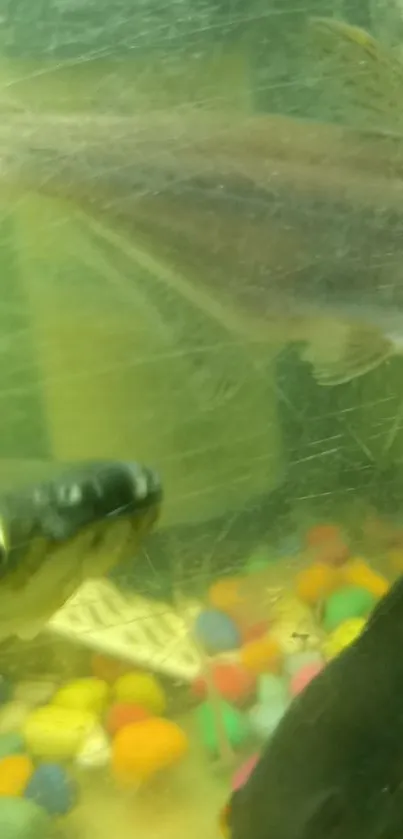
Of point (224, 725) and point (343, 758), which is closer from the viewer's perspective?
point (343, 758)

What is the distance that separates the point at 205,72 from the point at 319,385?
9.6 inches

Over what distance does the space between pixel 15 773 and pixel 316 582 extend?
0.83 feet

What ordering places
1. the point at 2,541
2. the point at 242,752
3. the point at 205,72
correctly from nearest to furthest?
the point at 2,541
the point at 242,752
the point at 205,72

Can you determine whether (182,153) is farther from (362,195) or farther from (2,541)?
(2,541)

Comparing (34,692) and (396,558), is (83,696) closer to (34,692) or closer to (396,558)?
(34,692)

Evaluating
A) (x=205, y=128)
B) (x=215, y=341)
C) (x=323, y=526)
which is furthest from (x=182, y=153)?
(x=323, y=526)

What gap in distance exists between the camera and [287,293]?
622 millimetres

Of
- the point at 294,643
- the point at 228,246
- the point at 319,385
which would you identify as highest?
the point at 228,246

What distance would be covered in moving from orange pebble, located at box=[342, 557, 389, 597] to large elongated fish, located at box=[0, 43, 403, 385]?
0.18 meters

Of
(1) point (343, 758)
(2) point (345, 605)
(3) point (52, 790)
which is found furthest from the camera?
(2) point (345, 605)

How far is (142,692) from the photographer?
573 millimetres

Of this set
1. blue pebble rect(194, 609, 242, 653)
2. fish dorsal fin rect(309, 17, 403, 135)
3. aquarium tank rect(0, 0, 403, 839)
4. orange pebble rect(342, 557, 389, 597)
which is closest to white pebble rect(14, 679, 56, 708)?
aquarium tank rect(0, 0, 403, 839)

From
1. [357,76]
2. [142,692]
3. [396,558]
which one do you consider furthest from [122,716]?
[357,76]

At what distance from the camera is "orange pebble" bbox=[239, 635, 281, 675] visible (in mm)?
593
